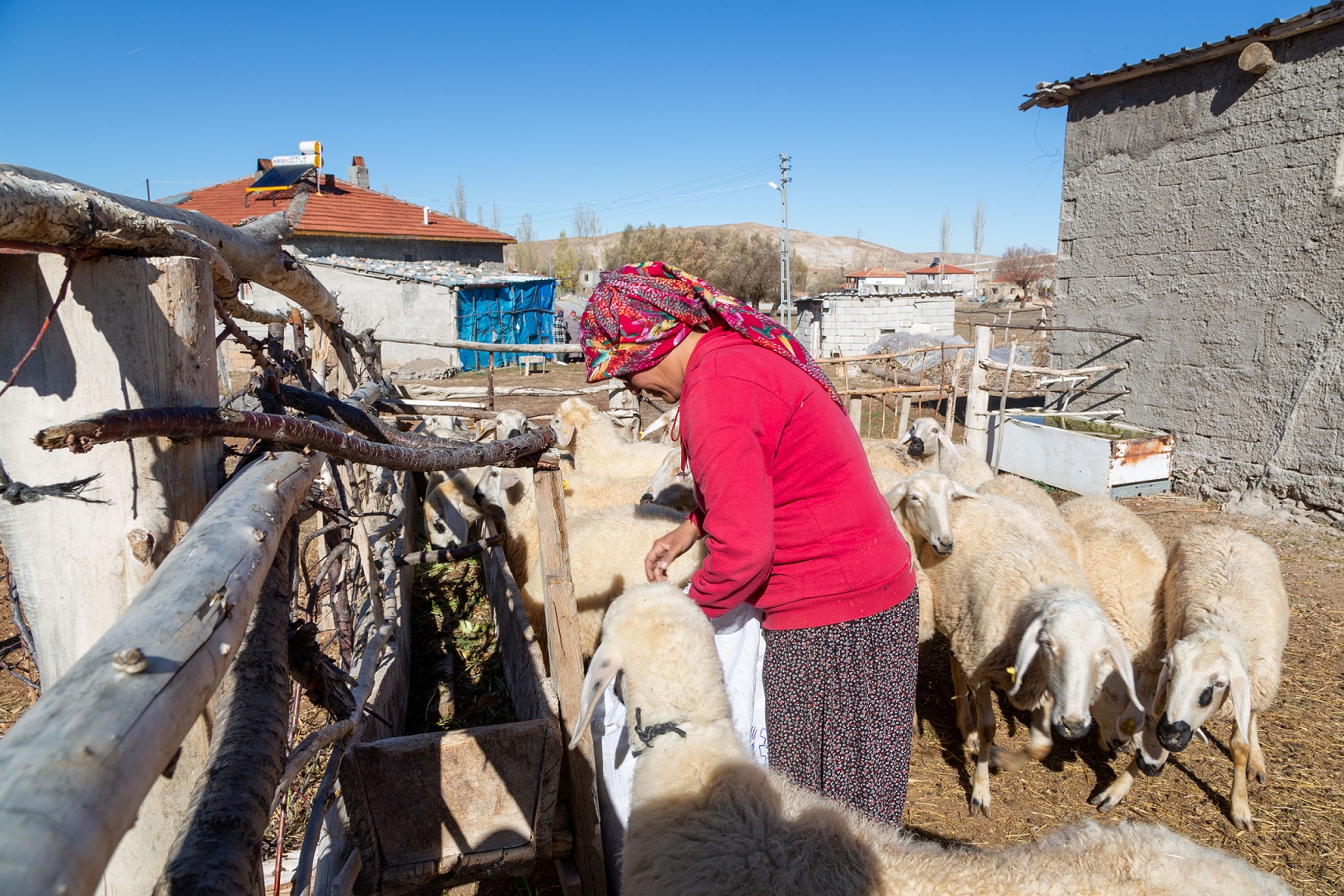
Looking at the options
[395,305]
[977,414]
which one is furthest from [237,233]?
[395,305]

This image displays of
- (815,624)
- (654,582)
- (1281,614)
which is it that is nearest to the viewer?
(815,624)

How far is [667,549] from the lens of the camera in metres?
2.31

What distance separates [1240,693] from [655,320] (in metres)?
3.28

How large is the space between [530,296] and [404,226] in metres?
5.33

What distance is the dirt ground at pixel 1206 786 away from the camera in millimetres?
3549

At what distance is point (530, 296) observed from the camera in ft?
85.2

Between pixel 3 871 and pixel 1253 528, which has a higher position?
pixel 3 871

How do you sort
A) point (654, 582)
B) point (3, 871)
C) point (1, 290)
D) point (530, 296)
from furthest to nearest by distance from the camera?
point (530, 296) → point (654, 582) → point (1, 290) → point (3, 871)

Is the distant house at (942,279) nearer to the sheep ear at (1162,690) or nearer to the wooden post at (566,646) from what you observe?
the sheep ear at (1162,690)

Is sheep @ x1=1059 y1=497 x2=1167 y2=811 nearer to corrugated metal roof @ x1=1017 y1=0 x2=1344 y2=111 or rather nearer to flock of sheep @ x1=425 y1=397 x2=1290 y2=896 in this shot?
flock of sheep @ x1=425 y1=397 x2=1290 y2=896

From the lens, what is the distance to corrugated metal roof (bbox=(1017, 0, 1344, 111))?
6.75m

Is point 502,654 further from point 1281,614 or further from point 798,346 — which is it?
point 1281,614

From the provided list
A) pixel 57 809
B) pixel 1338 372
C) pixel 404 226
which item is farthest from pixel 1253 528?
pixel 404 226

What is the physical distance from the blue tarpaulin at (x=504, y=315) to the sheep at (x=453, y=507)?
682 inches
